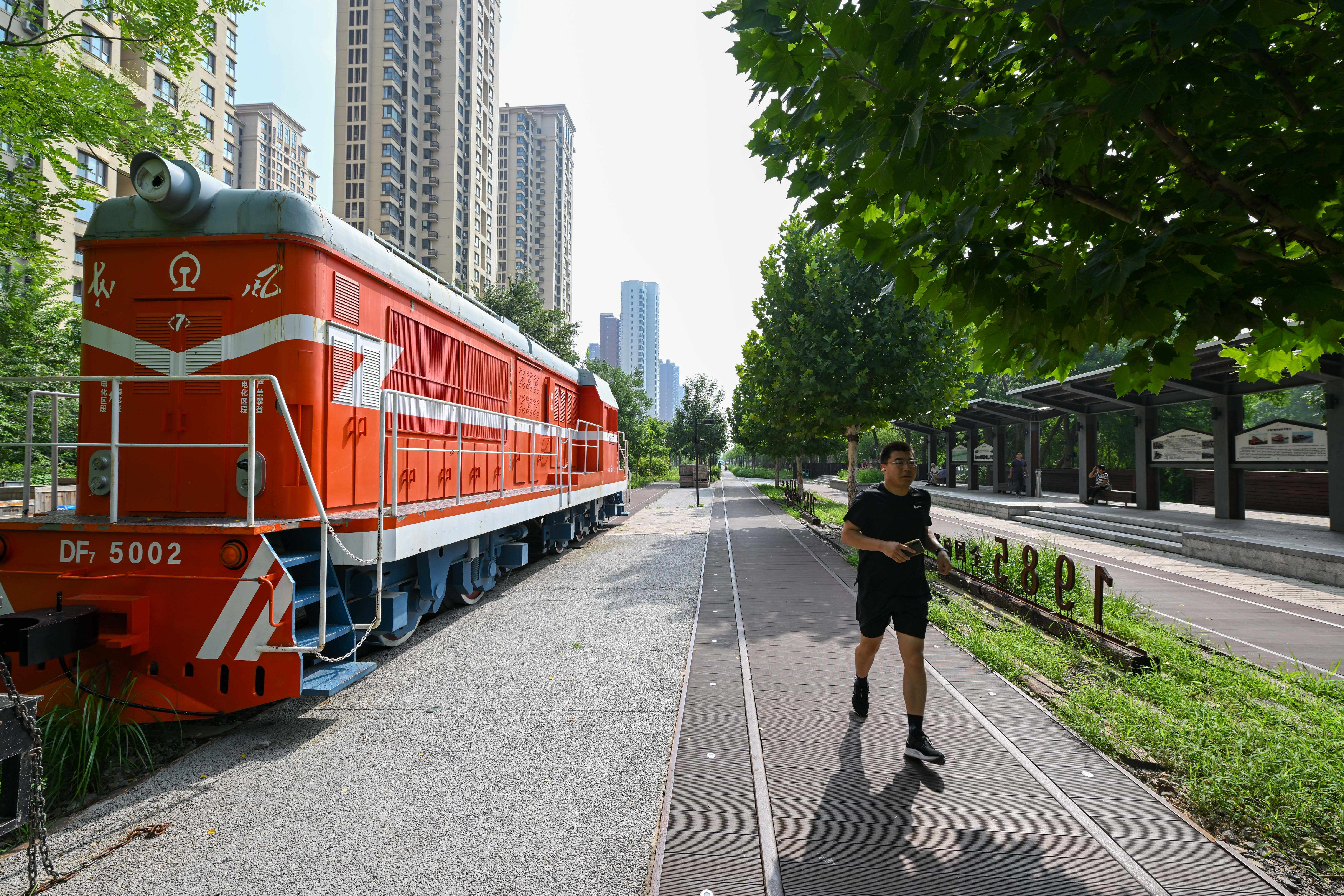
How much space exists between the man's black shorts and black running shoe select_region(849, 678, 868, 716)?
561mm

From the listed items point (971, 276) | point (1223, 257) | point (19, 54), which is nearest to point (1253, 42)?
point (1223, 257)

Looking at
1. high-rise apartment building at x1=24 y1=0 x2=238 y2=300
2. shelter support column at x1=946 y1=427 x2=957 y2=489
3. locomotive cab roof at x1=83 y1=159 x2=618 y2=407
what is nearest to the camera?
locomotive cab roof at x1=83 y1=159 x2=618 y2=407

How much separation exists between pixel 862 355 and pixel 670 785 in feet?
36.1

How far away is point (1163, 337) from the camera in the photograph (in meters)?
2.81

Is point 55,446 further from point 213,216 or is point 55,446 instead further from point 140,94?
point 140,94

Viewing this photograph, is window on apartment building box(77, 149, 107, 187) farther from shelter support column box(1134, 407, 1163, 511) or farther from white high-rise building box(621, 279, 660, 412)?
white high-rise building box(621, 279, 660, 412)

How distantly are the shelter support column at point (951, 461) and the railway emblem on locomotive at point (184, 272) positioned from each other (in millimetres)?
29874

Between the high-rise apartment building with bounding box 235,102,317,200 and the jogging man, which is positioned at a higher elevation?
the high-rise apartment building with bounding box 235,102,317,200

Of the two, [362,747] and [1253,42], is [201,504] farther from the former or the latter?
[1253,42]

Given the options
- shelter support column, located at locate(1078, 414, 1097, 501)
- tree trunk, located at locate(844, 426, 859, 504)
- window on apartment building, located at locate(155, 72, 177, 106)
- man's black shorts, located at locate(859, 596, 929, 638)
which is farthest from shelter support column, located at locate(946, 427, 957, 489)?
window on apartment building, located at locate(155, 72, 177, 106)

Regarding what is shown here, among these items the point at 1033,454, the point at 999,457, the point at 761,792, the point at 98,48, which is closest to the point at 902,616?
the point at 761,792

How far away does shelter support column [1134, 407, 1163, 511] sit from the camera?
17031 millimetres

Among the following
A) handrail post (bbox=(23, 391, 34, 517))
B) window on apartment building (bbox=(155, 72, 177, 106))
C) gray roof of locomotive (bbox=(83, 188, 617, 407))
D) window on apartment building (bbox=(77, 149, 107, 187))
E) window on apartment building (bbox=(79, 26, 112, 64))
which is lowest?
handrail post (bbox=(23, 391, 34, 517))

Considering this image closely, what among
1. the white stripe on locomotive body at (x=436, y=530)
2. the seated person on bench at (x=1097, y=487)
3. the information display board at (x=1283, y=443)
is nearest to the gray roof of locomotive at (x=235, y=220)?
the white stripe on locomotive body at (x=436, y=530)
